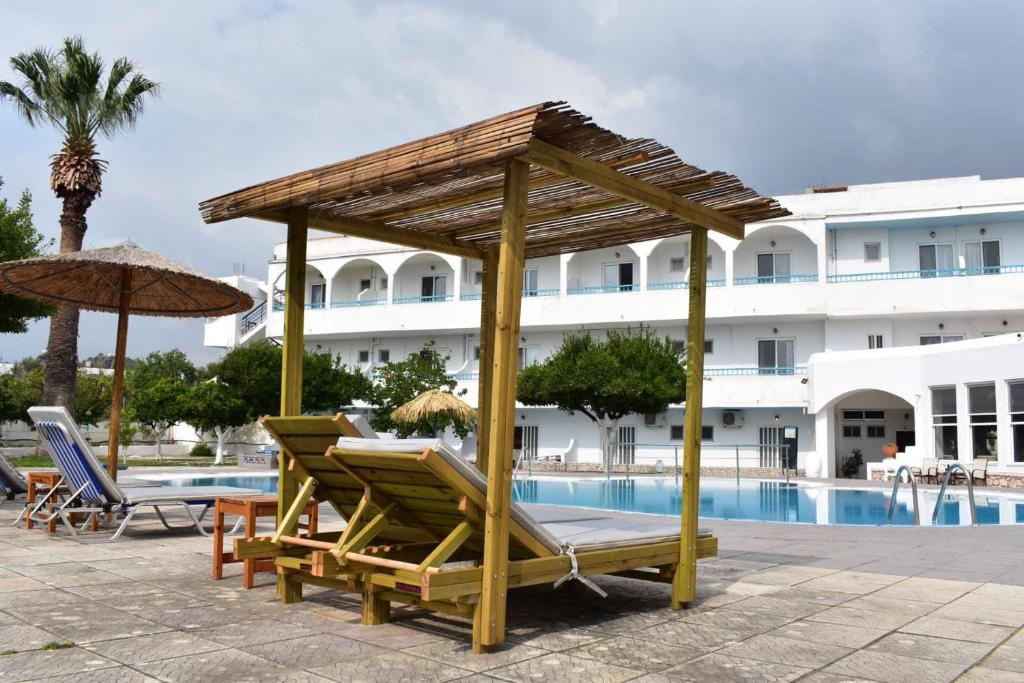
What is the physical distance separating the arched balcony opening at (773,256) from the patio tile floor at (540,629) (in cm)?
2727

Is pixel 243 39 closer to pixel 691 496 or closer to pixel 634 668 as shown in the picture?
pixel 691 496

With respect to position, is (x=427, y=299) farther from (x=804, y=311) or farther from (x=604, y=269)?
(x=804, y=311)

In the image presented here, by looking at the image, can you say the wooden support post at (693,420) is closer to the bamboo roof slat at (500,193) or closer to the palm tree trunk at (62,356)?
the bamboo roof slat at (500,193)

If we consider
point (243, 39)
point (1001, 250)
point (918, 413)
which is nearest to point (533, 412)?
point (918, 413)

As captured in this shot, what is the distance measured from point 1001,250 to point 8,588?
3352 cm

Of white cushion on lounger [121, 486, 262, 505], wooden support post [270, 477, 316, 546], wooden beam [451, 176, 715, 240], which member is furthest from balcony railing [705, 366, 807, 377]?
wooden support post [270, 477, 316, 546]

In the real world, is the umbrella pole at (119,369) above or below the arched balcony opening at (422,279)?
below

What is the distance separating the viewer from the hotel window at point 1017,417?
842 inches

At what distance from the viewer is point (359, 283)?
42.1 metres

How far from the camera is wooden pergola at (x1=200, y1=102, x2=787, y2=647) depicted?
455cm

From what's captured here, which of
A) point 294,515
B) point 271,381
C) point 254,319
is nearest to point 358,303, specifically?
point 271,381

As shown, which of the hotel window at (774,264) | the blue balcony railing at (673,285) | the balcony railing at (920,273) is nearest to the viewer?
the balcony railing at (920,273)

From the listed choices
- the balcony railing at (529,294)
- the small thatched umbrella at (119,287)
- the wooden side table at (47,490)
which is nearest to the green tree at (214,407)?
the balcony railing at (529,294)

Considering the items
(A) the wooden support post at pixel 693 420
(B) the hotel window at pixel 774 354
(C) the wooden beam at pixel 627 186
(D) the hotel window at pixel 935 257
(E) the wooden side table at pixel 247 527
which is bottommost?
(E) the wooden side table at pixel 247 527
